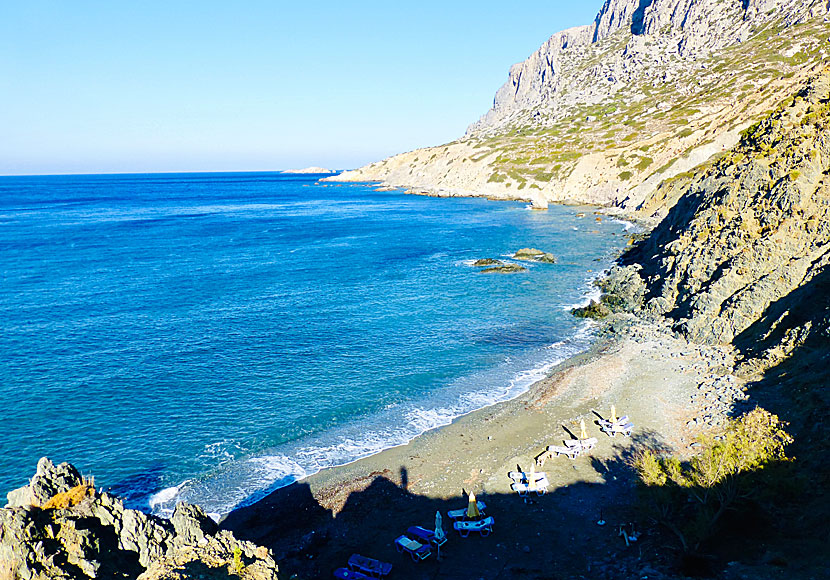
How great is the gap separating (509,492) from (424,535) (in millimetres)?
5365

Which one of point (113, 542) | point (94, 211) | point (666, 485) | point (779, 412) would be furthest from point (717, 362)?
point (94, 211)

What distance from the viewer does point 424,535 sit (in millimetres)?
20891

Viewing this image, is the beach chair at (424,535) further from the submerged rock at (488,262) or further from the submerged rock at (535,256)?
the submerged rock at (535,256)

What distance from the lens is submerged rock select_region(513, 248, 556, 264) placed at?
76.4 m

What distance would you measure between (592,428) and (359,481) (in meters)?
14.0

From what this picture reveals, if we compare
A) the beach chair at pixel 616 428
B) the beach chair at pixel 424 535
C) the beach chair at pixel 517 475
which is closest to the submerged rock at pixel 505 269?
the beach chair at pixel 616 428

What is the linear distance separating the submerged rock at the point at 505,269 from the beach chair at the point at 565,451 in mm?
44501

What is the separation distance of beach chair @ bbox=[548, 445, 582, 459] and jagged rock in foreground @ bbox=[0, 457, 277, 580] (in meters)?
17.2

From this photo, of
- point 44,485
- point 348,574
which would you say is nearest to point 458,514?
point 348,574

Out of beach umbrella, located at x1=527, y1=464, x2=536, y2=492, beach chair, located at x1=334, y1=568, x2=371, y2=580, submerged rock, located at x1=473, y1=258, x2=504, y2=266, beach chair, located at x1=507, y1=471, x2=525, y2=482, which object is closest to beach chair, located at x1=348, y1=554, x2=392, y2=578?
beach chair, located at x1=334, y1=568, x2=371, y2=580

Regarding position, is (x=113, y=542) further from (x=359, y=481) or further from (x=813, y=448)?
(x=813, y=448)

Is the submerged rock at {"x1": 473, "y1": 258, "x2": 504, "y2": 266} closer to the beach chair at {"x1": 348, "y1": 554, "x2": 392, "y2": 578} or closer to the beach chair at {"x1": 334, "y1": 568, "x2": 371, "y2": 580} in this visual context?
the beach chair at {"x1": 348, "y1": 554, "x2": 392, "y2": 578}

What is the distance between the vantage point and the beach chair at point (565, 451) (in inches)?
1064

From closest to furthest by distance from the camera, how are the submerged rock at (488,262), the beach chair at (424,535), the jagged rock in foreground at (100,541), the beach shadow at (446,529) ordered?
the jagged rock in foreground at (100,541) < the beach shadow at (446,529) < the beach chair at (424,535) < the submerged rock at (488,262)
